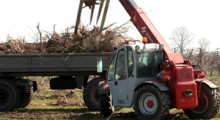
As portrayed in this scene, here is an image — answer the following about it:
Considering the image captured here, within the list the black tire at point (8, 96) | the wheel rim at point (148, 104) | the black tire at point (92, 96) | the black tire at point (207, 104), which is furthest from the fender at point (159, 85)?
the black tire at point (8, 96)

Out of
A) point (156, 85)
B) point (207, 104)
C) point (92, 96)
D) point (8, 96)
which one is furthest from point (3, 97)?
point (207, 104)

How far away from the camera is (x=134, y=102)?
34.9 ft

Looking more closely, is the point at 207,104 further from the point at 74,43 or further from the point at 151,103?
the point at 74,43

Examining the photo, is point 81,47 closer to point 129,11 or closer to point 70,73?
point 70,73

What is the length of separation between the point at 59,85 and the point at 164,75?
5.88m

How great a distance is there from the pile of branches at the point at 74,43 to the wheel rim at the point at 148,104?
4192 mm

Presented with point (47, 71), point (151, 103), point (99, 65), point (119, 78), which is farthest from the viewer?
point (47, 71)

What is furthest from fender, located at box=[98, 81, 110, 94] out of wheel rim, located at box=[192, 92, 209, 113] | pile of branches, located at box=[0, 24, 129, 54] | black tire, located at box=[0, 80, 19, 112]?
black tire, located at box=[0, 80, 19, 112]

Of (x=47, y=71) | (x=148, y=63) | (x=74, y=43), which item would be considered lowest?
(x=47, y=71)

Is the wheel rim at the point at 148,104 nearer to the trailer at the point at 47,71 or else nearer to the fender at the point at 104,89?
the fender at the point at 104,89

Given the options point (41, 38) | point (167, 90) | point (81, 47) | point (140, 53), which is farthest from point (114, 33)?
point (167, 90)

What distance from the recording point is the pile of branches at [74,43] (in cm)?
1454

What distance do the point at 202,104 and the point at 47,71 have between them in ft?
18.9

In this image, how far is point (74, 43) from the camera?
14.8 m
